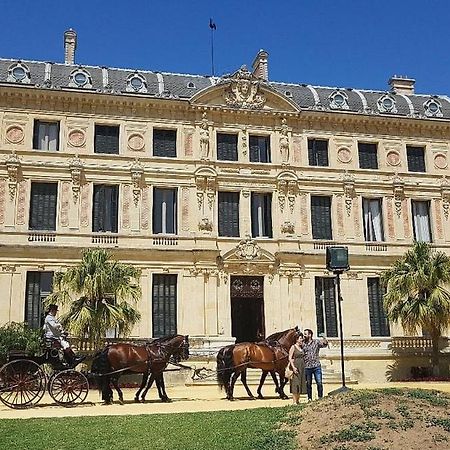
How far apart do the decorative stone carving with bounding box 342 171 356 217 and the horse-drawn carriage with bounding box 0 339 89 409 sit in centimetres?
1972

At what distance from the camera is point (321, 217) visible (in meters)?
33.4

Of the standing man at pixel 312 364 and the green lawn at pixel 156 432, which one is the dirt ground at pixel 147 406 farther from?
the green lawn at pixel 156 432

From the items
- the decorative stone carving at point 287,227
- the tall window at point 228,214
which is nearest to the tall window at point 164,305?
the tall window at point 228,214

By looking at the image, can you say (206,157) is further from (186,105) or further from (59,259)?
(59,259)

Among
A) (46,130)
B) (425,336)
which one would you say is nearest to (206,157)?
(46,130)

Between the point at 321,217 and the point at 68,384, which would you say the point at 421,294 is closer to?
the point at 321,217

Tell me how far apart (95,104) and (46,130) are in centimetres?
278

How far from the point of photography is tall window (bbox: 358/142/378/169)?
34.8 meters

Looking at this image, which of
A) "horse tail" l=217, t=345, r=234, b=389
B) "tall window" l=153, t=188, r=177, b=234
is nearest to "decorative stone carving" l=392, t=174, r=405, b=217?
"tall window" l=153, t=188, r=177, b=234

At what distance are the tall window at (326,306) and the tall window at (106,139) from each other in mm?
12506

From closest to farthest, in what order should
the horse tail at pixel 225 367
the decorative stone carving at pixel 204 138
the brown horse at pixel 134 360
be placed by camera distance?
1. the brown horse at pixel 134 360
2. the horse tail at pixel 225 367
3. the decorative stone carving at pixel 204 138

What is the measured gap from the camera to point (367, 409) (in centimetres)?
1155

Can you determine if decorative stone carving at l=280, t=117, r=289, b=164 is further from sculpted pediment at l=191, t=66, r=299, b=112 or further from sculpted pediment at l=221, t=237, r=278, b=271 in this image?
sculpted pediment at l=221, t=237, r=278, b=271

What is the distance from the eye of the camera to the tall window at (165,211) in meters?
31.5
